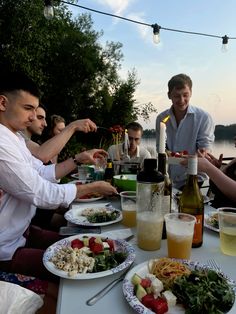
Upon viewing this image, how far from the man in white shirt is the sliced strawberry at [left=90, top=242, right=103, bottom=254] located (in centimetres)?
32

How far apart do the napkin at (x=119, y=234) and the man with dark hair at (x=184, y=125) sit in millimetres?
1516

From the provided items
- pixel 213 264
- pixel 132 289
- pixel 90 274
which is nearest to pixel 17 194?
pixel 90 274

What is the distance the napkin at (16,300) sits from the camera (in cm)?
92

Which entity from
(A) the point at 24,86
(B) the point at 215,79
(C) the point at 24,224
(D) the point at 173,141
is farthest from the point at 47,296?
(B) the point at 215,79

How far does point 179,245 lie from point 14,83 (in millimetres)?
1203

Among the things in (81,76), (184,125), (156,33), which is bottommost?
(184,125)

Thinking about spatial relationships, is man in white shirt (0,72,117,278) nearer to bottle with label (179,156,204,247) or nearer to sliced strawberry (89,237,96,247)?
sliced strawberry (89,237,96,247)

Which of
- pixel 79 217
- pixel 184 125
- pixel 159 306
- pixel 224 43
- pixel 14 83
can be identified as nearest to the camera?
pixel 159 306

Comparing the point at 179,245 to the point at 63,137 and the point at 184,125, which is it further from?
the point at 184,125

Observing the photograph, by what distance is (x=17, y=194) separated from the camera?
51.6 inches

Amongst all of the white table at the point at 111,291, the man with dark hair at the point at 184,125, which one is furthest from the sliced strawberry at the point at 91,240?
the man with dark hair at the point at 184,125

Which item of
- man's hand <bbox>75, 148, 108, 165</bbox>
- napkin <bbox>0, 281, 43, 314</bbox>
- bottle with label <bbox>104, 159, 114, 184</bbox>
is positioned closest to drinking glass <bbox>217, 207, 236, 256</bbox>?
napkin <bbox>0, 281, 43, 314</bbox>

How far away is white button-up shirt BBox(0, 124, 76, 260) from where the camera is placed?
50.4 inches

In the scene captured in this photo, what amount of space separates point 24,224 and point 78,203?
0.42m
